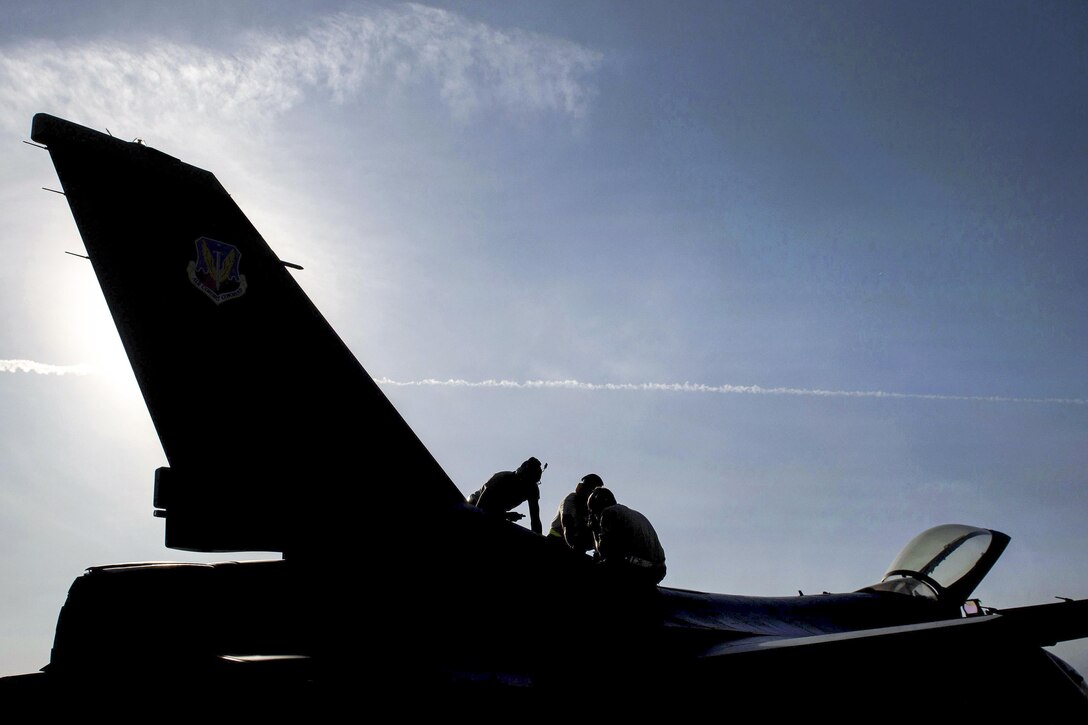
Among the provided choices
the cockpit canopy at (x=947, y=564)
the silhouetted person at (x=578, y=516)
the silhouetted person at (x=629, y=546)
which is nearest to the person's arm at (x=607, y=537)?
the silhouetted person at (x=629, y=546)

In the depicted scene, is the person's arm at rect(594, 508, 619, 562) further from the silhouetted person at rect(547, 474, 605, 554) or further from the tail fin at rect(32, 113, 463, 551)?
the tail fin at rect(32, 113, 463, 551)

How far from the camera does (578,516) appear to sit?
645 cm

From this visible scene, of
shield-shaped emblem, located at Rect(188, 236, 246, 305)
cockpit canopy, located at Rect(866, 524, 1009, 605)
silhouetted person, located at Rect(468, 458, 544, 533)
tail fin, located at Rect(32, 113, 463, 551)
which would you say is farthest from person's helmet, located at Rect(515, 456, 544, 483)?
cockpit canopy, located at Rect(866, 524, 1009, 605)

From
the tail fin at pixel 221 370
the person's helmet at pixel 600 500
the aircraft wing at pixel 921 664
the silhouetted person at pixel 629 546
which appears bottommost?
the aircraft wing at pixel 921 664

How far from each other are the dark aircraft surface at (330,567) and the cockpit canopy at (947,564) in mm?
2659

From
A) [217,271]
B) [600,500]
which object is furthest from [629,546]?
[217,271]

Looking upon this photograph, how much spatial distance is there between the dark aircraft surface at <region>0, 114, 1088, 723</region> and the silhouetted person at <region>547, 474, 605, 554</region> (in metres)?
1.51

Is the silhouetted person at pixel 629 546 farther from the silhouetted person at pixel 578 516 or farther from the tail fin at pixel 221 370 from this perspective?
the tail fin at pixel 221 370

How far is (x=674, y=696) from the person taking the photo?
4352mm

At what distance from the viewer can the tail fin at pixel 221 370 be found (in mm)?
3748

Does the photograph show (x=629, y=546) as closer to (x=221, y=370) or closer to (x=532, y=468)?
(x=532, y=468)

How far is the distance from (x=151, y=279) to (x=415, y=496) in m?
1.89

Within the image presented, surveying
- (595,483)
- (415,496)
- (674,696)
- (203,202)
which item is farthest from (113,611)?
(595,483)

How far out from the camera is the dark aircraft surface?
3346 millimetres
